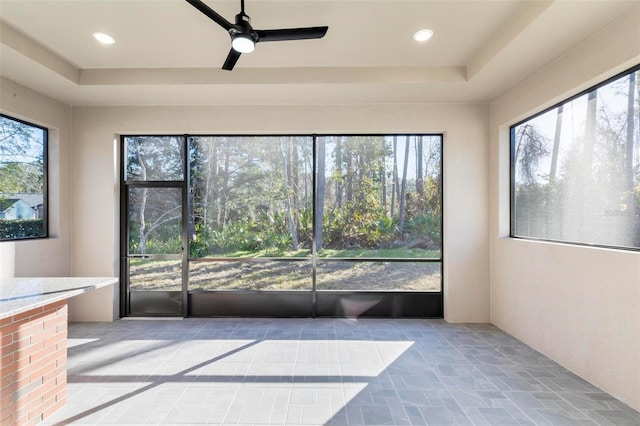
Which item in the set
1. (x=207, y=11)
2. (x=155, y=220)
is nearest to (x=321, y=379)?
(x=207, y=11)

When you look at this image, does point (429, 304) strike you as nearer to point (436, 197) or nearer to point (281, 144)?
point (436, 197)

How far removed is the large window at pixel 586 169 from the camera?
2414 millimetres

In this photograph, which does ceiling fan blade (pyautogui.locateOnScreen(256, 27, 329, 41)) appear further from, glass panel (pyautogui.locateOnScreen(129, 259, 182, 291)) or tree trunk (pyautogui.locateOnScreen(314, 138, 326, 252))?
glass panel (pyautogui.locateOnScreen(129, 259, 182, 291))

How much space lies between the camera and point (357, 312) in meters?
4.27

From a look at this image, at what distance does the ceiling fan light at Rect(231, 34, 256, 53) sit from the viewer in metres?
2.11

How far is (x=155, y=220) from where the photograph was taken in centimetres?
434

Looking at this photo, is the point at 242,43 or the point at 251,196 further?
the point at 251,196

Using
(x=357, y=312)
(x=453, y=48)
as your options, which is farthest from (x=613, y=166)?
(x=357, y=312)

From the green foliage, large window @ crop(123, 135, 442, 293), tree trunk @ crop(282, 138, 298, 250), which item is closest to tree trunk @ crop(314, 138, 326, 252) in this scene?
large window @ crop(123, 135, 442, 293)

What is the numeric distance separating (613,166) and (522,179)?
44.5 inches

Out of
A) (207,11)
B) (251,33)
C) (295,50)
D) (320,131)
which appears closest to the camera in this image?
(207,11)

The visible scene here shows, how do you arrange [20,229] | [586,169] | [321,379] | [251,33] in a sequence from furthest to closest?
[20,229] → [586,169] → [321,379] → [251,33]

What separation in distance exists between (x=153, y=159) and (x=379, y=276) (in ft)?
12.0

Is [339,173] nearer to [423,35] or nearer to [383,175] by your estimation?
[383,175]
